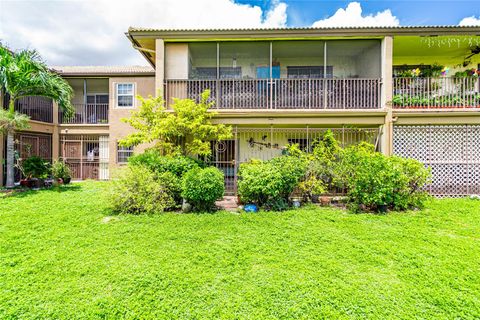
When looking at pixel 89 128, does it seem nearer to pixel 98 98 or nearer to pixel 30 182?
pixel 98 98

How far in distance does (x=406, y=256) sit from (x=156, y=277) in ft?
16.3

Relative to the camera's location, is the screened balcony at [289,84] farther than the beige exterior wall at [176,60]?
No

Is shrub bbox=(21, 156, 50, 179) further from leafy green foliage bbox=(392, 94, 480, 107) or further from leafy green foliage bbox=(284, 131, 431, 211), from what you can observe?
leafy green foliage bbox=(392, 94, 480, 107)

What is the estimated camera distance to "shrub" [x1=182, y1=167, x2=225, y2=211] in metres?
7.53

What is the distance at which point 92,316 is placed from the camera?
3.53 metres

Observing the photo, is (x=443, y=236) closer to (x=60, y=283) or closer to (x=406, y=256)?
(x=406, y=256)

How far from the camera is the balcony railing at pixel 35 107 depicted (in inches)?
517

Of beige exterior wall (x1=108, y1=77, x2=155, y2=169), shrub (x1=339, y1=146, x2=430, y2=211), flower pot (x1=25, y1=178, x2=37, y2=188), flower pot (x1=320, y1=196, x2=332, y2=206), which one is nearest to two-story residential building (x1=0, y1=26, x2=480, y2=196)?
shrub (x1=339, y1=146, x2=430, y2=211)

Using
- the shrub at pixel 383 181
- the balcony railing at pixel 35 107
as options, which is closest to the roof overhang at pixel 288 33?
the shrub at pixel 383 181

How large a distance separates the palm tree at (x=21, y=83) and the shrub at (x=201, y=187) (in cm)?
815

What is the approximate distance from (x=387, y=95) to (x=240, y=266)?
9452 mm

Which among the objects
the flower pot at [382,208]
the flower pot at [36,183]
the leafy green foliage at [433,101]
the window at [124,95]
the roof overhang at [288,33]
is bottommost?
the flower pot at [382,208]

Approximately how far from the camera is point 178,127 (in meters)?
9.14

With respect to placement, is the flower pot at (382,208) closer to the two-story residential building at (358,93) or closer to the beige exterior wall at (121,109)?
the two-story residential building at (358,93)
